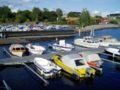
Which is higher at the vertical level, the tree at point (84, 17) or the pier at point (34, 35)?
the tree at point (84, 17)

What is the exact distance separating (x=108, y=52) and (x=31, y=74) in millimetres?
15167

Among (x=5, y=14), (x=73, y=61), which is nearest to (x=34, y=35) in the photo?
(x=73, y=61)

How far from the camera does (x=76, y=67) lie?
21.3m

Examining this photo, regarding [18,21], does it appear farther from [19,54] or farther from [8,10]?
[19,54]

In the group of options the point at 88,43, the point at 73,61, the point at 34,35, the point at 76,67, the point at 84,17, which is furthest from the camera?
the point at 84,17

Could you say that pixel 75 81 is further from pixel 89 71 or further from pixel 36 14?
pixel 36 14

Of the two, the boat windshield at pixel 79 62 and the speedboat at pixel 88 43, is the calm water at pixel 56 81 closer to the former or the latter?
the boat windshield at pixel 79 62

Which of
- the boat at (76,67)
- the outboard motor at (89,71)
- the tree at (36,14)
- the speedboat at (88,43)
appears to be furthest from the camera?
the tree at (36,14)

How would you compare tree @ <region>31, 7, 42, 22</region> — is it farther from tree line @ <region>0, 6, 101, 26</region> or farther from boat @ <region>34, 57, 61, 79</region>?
boat @ <region>34, 57, 61, 79</region>

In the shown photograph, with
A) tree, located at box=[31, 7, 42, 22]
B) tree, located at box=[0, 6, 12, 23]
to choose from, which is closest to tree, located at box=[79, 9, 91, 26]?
tree, located at box=[31, 7, 42, 22]

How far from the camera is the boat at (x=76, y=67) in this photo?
68.0 feet

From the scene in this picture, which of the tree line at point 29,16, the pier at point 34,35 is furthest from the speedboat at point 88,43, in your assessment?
the tree line at point 29,16

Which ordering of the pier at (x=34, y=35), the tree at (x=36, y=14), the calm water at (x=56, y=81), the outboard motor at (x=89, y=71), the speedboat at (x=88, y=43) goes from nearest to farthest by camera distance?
the calm water at (x=56, y=81), the outboard motor at (x=89, y=71), the speedboat at (x=88, y=43), the pier at (x=34, y=35), the tree at (x=36, y=14)

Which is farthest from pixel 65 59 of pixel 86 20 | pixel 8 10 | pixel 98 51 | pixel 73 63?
pixel 8 10
